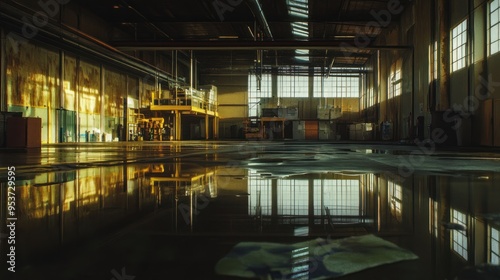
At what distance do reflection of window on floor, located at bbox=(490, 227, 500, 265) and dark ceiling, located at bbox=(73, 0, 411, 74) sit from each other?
14607 millimetres

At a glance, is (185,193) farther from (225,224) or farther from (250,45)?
(250,45)

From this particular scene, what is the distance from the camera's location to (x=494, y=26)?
1106 centimetres

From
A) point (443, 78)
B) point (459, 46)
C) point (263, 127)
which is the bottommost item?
point (263, 127)

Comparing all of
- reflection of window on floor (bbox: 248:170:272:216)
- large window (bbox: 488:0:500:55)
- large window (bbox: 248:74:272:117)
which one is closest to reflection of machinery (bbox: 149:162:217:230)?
reflection of window on floor (bbox: 248:170:272:216)

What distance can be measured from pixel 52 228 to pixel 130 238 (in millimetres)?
398

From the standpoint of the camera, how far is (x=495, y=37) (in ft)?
36.2

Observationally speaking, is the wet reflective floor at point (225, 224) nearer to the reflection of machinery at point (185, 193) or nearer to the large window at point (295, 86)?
the reflection of machinery at point (185, 193)

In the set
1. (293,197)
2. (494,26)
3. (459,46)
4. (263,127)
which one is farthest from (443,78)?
(263,127)

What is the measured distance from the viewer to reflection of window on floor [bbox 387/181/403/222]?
1.85 meters

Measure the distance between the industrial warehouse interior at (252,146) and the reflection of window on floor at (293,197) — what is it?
0.07 ft

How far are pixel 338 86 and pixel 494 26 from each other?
22652 mm

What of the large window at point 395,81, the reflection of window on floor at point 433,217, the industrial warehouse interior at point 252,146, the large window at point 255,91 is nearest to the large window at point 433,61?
the industrial warehouse interior at point 252,146

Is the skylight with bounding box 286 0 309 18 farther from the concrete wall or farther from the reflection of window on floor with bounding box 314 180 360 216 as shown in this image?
the reflection of window on floor with bounding box 314 180 360 216

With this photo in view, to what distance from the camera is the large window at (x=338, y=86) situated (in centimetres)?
3338
